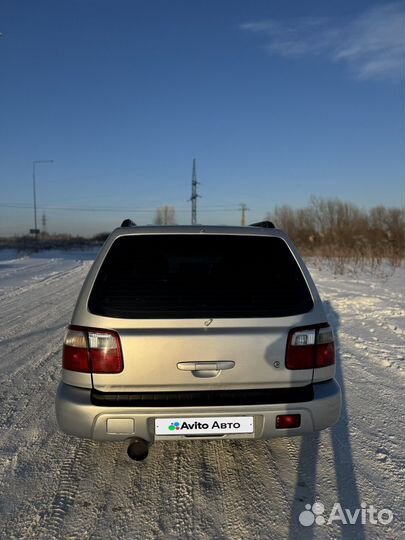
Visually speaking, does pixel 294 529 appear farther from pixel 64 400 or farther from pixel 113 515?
pixel 64 400

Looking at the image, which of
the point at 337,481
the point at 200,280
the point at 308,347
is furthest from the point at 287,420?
the point at 200,280

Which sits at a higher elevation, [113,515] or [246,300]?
[246,300]

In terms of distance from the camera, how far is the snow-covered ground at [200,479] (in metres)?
2.42

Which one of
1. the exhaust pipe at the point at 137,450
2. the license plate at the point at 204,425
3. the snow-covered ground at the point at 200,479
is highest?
the license plate at the point at 204,425

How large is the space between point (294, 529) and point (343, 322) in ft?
19.5

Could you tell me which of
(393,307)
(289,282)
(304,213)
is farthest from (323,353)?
(304,213)

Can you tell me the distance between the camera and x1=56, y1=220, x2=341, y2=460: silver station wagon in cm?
262

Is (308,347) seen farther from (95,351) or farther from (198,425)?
(95,351)

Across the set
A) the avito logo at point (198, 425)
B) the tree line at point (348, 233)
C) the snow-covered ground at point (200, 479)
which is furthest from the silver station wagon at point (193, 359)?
the tree line at point (348, 233)

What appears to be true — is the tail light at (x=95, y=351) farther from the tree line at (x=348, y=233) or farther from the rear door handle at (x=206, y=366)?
the tree line at (x=348, y=233)

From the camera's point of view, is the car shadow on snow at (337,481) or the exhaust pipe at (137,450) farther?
the exhaust pipe at (137,450)

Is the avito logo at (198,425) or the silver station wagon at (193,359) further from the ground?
the silver station wagon at (193,359)

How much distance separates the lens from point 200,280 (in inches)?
110

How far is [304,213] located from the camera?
41.8m
